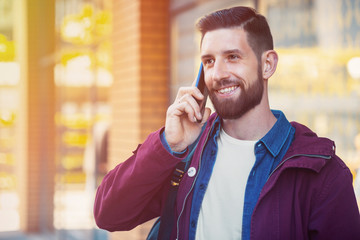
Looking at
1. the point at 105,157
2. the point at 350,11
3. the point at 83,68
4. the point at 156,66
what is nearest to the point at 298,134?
the point at 350,11

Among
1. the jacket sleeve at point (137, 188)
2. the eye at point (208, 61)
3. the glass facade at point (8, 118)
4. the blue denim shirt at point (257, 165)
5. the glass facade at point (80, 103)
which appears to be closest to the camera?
the blue denim shirt at point (257, 165)

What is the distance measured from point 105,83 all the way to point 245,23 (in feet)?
16.0

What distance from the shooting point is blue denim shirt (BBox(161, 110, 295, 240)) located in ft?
7.06

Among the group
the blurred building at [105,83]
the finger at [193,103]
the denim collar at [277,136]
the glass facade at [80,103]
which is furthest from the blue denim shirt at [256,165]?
the glass facade at [80,103]

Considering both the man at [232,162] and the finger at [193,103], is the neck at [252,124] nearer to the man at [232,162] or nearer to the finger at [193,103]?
the man at [232,162]

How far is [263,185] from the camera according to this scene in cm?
215

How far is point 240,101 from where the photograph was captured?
7.67 feet

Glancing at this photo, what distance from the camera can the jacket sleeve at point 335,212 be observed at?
1950mm

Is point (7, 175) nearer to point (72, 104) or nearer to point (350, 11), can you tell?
point (72, 104)

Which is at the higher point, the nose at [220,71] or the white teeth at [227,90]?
the nose at [220,71]

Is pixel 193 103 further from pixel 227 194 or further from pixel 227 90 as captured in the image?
pixel 227 194

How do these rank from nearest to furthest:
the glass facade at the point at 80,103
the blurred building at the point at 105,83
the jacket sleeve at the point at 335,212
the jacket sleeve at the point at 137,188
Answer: the jacket sleeve at the point at 335,212, the jacket sleeve at the point at 137,188, the blurred building at the point at 105,83, the glass facade at the point at 80,103

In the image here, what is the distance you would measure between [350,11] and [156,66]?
2.20 metres

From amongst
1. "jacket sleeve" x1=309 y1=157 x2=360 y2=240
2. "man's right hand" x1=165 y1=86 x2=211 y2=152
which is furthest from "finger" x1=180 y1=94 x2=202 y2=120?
"jacket sleeve" x1=309 y1=157 x2=360 y2=240
